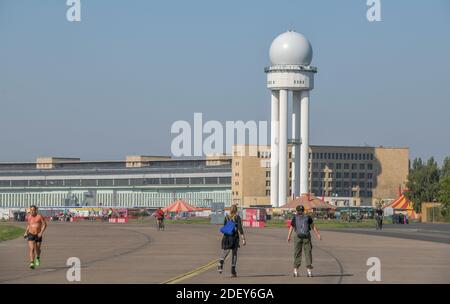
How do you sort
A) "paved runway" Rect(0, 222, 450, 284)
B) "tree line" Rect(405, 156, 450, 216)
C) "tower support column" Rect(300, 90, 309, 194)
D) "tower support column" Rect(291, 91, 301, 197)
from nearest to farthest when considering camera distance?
1. "paved runway" Rect(0, 222, 450, 284)
2. "tree line" Rect(405, 156, 450, 216)
3. "tower support column" Rect(300, 90, 309, 194)
4. "tower support column" Rect(291, 91, 301, 197)

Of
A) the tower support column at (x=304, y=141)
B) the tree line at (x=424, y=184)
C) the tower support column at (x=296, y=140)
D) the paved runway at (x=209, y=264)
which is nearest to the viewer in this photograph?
the paved runway at (x=209, y=264)

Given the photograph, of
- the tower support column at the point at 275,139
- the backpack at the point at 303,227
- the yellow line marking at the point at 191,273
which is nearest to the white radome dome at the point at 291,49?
the tower support column at the point at 275,139

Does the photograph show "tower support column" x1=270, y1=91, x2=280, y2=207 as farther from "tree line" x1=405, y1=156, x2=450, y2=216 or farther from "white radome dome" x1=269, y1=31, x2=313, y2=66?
"tree line" x1=405, y1=156, x2=450, y2=216

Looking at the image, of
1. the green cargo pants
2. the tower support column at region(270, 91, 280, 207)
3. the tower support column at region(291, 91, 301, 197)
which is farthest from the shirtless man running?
the tower support column at region(291, 91, 301, 197)

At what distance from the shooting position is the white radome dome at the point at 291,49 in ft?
561

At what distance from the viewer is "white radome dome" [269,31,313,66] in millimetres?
171125

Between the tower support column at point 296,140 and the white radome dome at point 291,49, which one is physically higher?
the white radome dome at point 291,49

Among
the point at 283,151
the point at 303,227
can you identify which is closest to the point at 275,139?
the point at 283,151

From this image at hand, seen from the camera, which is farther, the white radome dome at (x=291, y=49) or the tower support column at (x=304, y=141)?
the tower support column at (x=304, y=141)

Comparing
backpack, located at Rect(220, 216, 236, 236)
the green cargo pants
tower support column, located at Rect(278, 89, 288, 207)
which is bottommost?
the green cargo pants

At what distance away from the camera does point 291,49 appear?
171875 mm

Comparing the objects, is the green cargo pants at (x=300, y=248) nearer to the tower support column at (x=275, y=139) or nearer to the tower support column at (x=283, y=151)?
the tower support column at (x=283, y=151)

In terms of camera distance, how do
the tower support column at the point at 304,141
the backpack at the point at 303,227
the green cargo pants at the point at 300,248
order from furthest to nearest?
the tower support column at the point at 304,141 → the backpack at the point at 303,227 → the green cargo pants at the point at 300,248

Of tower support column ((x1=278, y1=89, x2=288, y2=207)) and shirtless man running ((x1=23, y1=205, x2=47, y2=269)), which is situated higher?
tower support column ((x1=278, y1=89, x2=288, y2=207))
